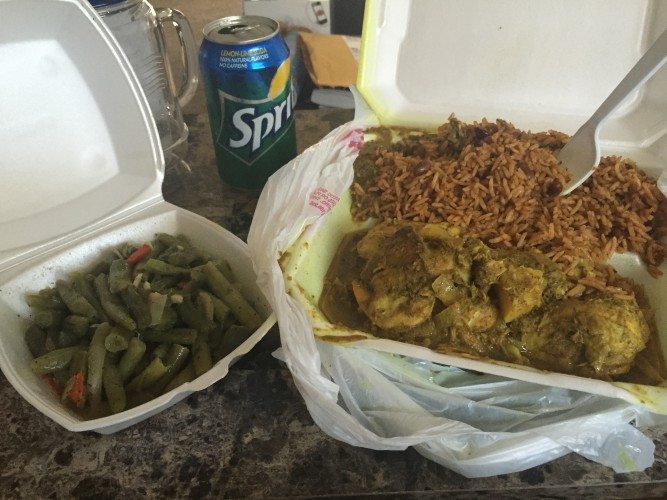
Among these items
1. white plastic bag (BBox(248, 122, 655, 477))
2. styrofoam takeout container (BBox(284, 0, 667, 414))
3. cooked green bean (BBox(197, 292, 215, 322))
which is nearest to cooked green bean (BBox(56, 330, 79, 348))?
cooked green bean (BBox(197, 292, 215, 322))

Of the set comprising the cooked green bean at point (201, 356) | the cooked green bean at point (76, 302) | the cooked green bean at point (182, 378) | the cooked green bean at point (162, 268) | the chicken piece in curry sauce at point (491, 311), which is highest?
the chicken piece in curry sauce at point (491, 311)

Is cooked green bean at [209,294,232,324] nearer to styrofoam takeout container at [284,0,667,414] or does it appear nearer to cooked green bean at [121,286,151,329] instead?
cooked green bean at [121,286,151,329]

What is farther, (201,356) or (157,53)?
(157,53)

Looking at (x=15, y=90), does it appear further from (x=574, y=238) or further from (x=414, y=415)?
(x=574, y=238)

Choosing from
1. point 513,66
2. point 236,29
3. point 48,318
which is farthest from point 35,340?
point 513,66

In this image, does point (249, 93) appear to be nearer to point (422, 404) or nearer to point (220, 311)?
point (220, 311)

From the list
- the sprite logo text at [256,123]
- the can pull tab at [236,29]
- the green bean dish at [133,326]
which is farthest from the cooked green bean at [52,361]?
the can pull tab at [236,29]

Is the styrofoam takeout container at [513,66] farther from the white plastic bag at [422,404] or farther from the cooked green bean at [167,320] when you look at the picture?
the cooked green bean at [167,320]
